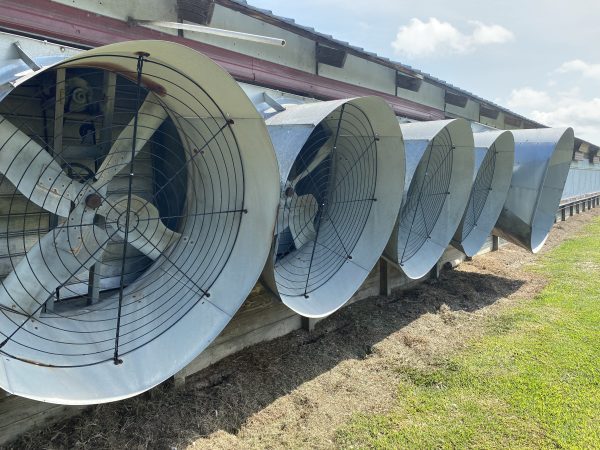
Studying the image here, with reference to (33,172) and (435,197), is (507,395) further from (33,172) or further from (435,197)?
(33,172)

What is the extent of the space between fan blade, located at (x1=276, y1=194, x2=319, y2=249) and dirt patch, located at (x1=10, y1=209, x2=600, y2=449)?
0.97 m

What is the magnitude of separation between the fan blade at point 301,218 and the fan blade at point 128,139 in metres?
1.58

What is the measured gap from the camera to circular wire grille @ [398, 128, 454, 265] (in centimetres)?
548

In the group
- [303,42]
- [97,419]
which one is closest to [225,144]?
[97,419]

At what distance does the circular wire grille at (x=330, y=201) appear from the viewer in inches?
167

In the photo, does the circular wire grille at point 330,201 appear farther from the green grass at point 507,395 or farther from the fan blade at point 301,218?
the green grass at point 507,395

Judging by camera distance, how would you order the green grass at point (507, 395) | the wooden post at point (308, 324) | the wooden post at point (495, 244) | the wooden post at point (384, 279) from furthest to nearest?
the wooden post at point (495, 244) < the wooden post at point (384, 279) < the wooden post at point (308, 324) < the green grass at point (507, 395)

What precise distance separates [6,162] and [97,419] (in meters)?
1.73

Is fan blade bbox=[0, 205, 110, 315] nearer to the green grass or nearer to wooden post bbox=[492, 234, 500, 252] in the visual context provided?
the green grass

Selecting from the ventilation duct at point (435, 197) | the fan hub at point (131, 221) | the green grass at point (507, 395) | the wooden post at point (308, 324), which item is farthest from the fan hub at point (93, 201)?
the ventilation duct at point (435, 197)

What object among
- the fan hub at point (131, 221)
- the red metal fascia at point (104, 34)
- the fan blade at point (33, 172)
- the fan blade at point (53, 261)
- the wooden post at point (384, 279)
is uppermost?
the red metal fascia at point (104, 34)

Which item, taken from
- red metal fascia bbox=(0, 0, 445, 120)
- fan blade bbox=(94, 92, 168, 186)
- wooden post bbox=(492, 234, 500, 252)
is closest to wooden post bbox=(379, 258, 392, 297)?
red metal fascia bbox=(0, 0, 445, 120)

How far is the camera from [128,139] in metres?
2.91

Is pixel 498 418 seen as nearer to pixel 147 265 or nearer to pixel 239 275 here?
pixel 239 275
